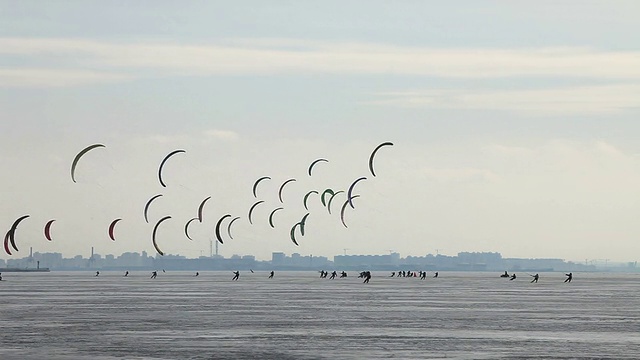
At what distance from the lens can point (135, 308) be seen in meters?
67.8

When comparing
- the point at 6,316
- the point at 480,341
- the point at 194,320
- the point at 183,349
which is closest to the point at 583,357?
the point at 480,341

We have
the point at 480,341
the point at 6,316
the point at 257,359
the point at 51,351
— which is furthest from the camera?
the point at 6,316

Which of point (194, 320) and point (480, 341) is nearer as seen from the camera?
point (480, 341)

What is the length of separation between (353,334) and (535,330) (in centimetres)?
798

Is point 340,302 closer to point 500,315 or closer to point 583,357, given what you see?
point 500,315

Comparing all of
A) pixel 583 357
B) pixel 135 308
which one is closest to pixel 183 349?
pixel 583 357

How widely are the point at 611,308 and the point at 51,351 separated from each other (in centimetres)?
4071

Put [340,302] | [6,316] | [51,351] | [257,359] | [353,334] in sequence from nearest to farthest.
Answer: [257,359], [51,351], [353,334], [6,316], [340,302]

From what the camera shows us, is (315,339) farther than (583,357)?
Yes

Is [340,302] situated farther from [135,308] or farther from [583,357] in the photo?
[583,357]

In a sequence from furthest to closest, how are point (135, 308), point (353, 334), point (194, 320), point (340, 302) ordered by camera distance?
point (340, 302) → point (135, 308) → point (194, 320) → point (353, 334)

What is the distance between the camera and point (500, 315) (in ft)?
198

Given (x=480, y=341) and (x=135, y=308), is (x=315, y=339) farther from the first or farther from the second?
(x=135, y=308)

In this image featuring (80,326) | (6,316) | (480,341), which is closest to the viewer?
(480,341)
